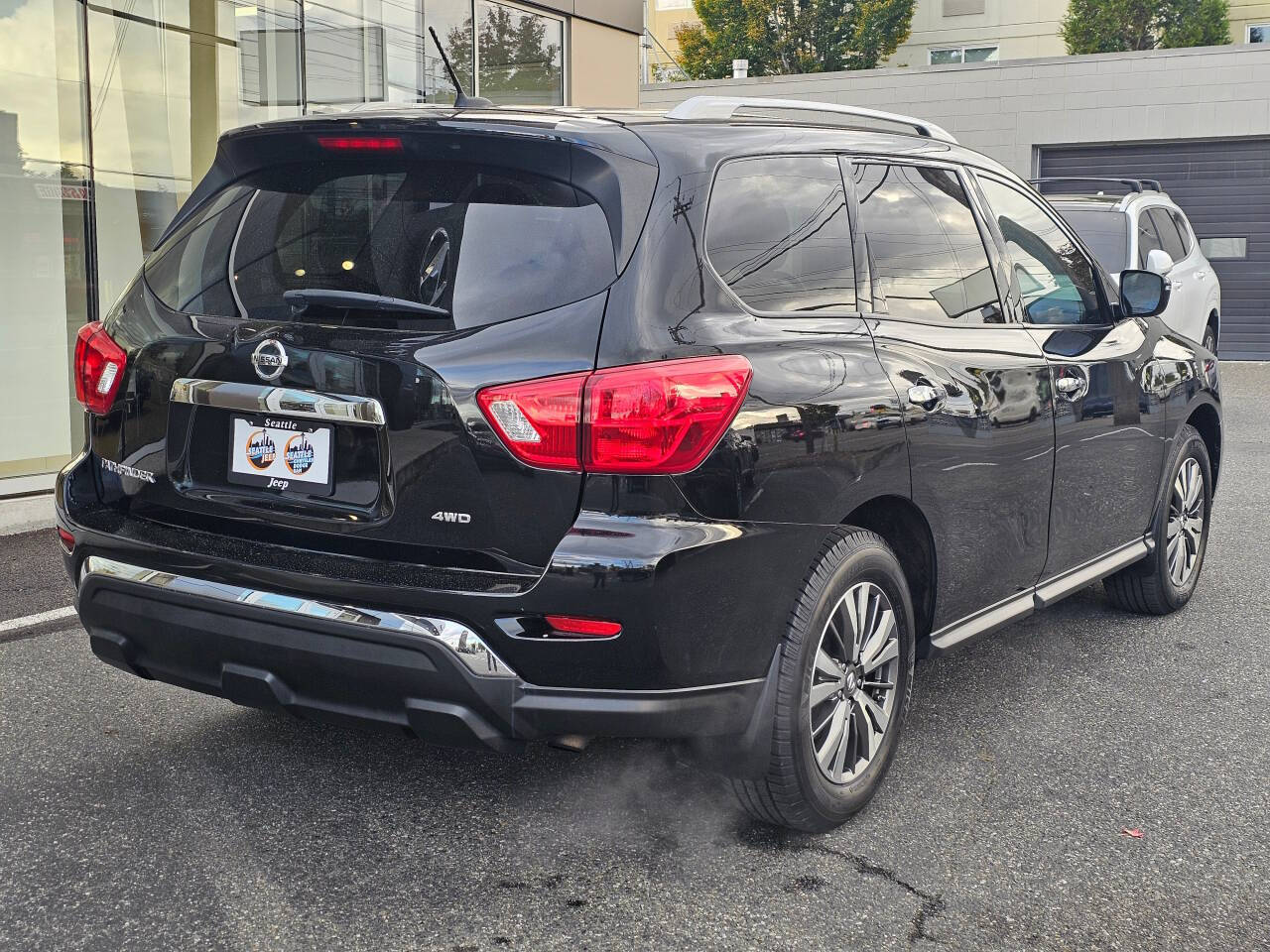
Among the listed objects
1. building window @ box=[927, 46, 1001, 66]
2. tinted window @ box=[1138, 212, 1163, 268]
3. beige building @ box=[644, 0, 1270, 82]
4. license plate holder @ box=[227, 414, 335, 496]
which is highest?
beige building @ box=[644, 0, 1270, 82]

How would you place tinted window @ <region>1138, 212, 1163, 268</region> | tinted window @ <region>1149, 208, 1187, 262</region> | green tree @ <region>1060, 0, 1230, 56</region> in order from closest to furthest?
1. tinted window @ <region>1138, 212, 1163, 268</region>
2. tinted window @ <region>1149, 208, 1187, 262</region>
3. green tree @ <region>1060, 0, 1230, 56</region>

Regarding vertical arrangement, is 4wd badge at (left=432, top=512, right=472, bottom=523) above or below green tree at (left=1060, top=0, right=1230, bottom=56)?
below

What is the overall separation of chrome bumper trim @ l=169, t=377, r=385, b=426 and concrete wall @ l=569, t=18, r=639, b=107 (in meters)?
A: 10.4

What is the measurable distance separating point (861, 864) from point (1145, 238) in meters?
9.08

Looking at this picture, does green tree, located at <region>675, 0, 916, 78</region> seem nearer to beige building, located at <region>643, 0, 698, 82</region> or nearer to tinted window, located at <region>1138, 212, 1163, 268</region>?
beige building, located at <region>643, 0, 698, 82</region>

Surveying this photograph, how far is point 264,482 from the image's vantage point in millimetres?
3107

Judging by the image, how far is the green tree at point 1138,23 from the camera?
128 ft

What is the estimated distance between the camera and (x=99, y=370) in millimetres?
3459

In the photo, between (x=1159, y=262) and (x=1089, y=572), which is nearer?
(x=1089, y=572)

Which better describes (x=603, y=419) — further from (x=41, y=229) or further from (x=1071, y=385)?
(x=41, y=229)

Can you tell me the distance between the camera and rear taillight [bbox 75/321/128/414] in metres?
3.40

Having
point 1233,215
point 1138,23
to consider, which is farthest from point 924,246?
point 1138,23

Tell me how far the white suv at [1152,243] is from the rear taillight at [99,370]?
7.90m

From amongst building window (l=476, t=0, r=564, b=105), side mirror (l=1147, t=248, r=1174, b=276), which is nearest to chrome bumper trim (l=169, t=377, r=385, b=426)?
side mirror (l=1147, t=248, r=1174, b=276)
